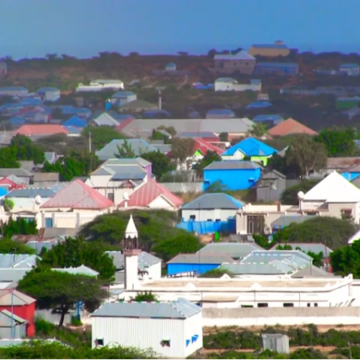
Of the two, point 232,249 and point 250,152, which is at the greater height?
point 250,152

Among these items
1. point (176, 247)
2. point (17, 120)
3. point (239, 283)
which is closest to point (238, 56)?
point (17, 120)

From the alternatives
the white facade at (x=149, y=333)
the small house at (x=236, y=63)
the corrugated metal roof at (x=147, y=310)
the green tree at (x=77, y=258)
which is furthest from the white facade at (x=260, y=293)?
the small house at (x=236, y=63)

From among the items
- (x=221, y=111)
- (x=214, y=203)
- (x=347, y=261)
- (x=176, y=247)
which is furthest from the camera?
(x=221, y=111)

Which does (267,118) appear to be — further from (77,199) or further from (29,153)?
(77,199)

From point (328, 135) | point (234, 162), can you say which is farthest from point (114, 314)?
point (328, 135)

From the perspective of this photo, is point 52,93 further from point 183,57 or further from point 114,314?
point 114,314

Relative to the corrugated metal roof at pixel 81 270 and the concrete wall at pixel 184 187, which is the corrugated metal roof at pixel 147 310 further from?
the concrete wall at pixel 184 187
